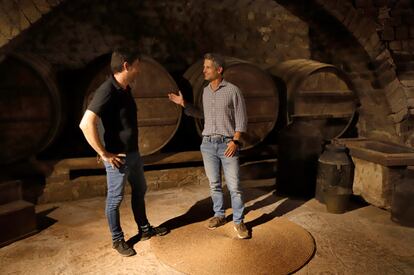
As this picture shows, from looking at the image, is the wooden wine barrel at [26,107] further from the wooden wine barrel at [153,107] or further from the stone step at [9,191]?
the wooden wine barrel at [153,107]

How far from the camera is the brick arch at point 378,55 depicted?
5.59 meters

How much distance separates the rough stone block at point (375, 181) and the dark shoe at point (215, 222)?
180 cm

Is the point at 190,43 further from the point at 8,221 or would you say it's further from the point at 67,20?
the point at 8,221

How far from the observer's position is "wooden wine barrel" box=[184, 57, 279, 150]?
176 inches

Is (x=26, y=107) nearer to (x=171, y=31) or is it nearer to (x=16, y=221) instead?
(x=16, y=221)

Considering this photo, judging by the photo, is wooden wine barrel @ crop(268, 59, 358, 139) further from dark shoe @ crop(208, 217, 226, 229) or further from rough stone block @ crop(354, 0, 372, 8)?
dark shoe @ crop(208, 217, 226, 229)

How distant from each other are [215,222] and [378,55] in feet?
14.1

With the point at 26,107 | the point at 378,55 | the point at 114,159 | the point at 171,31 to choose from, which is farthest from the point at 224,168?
the point at 378,55

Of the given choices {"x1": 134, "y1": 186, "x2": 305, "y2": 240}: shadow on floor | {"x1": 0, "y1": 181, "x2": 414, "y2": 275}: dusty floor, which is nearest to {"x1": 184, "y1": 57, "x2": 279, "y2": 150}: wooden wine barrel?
{"x1": 134, "y1": 186, "x2": 305, "y2": 240}: shadow on floor

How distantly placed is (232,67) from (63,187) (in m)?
2.52

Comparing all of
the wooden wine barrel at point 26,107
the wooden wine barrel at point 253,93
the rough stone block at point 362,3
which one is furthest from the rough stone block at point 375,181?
the wooden wine barrel at point 26,107

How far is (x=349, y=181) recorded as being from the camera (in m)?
3.81

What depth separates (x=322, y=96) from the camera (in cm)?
486

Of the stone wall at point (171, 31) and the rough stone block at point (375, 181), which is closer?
the rough stone block at point (375, 181)
